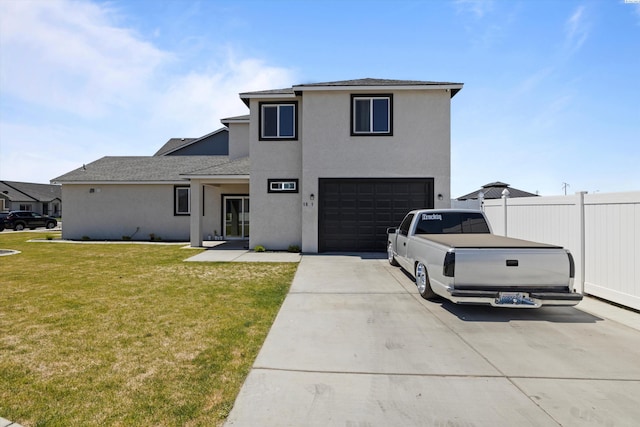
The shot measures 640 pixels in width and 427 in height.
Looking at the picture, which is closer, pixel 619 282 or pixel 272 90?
pixel 619 282

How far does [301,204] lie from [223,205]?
6892 mm

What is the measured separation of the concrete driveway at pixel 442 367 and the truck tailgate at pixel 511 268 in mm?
670

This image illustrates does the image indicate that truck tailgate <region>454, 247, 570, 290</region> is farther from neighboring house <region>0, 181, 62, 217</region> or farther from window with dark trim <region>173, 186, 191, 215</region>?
neighboring house <region>0, 181, 62, 217</region>

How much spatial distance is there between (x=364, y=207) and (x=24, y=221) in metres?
30.9

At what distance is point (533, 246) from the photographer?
5477 mm

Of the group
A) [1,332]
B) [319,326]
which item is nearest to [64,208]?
[1,332]

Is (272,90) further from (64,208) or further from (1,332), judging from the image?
(64,208)

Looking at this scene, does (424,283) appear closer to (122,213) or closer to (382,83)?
(382,83)

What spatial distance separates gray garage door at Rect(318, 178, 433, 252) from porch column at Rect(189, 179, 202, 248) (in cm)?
599

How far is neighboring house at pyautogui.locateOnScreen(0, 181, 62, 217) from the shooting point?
44.2 metres

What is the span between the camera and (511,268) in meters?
5.32

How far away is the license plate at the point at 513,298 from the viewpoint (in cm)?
534

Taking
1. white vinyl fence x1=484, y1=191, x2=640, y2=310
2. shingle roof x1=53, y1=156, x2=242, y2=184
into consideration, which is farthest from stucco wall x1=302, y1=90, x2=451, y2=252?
shingle roof x1=53, y1=156, x2=242, y2=184

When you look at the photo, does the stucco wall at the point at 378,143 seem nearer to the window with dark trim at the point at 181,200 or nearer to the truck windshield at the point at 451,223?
the truck windshield at the point at 451,223
